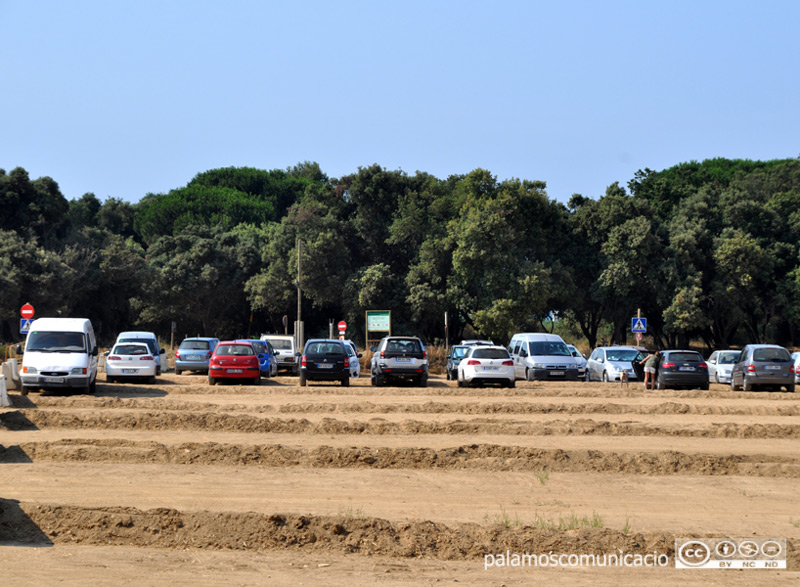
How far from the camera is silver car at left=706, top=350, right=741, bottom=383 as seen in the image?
3466 centimetres

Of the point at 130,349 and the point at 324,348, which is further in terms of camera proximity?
the point at 130,349

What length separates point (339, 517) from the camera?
1014 centimetres

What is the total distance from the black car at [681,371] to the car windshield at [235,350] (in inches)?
558

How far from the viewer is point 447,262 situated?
56938mm

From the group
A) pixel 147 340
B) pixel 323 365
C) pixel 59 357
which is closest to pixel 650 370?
pixel 323 365

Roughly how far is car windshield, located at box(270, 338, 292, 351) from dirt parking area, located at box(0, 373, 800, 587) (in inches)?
649

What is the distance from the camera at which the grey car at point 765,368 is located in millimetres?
30094

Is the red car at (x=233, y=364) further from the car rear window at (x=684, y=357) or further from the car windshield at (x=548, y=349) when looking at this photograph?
the car rear window at (x=684, y=357)

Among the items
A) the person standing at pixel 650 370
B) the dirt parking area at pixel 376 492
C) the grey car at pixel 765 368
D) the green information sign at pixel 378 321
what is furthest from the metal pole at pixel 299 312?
the dirt parking area at pixel 376 492

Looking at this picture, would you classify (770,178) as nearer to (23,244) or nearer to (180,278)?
(180,278)

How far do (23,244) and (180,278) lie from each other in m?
11.6

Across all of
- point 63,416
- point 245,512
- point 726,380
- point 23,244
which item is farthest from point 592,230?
point 245,512

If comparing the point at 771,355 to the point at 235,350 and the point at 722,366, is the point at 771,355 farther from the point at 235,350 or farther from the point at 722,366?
the point at 235,350

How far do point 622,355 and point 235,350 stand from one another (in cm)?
1551
